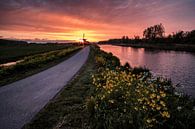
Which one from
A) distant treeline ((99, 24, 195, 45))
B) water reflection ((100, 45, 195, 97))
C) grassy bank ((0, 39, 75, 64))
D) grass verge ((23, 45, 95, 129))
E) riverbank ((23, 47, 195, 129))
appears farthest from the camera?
distant treeline ((99, 24, 195, 45))

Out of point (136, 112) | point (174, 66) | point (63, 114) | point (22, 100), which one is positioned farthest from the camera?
point (174, 66)

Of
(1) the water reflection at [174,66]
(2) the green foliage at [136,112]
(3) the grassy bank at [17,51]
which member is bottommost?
(1) the water reflection at [174,66]

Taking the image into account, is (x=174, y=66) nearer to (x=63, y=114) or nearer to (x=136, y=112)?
(x=63, y=114)

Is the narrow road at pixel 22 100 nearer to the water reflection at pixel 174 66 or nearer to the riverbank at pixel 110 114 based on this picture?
the riverbank at pixel 110 114

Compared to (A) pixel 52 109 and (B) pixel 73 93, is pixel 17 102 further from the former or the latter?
(B) pixel 73 93

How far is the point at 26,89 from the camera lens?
9.70 m

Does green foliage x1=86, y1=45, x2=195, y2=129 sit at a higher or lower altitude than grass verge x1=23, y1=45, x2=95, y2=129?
higher

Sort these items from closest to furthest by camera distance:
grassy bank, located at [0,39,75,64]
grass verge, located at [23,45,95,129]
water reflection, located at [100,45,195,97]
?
grass verge, located at [23,45,95,129], water reflection, located at [100,45,195,97], grassy bank, located at [0,39,75,64]

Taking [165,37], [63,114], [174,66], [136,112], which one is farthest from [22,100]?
[165,37]

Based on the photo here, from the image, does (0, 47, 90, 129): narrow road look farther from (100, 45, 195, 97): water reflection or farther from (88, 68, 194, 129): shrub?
(100, 45, 195, 97): water reflection

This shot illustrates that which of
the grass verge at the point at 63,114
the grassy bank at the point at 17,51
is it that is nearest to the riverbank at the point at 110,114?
the grass verge at the point at 63,114

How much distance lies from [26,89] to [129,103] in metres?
6.09

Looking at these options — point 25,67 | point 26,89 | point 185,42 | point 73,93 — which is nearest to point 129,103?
point 73,93

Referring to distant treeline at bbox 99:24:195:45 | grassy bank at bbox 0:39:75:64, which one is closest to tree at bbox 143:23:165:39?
distant treeline at bbox 99:24:195:45
